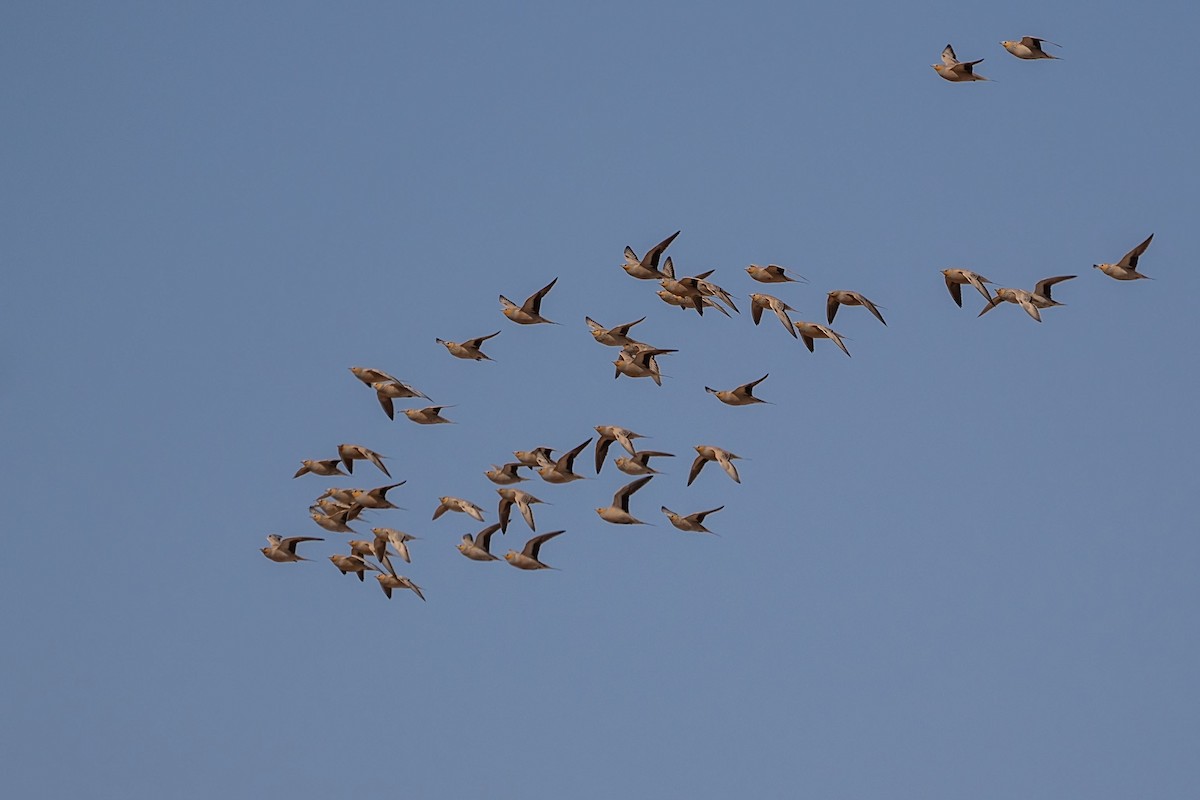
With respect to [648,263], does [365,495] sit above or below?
below

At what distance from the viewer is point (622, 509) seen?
202 ft

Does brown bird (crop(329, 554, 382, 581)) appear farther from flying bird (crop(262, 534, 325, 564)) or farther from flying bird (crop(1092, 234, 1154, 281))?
flying bird (crop(1092, 234, 1154, 281))

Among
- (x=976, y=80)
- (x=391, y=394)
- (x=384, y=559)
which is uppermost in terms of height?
(x=976, y=80)

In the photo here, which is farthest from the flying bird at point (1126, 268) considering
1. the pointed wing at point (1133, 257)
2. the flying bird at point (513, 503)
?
the flying bird at point (513, 503)

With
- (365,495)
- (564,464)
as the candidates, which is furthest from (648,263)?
(365,495)

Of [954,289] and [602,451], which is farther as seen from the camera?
[954,289]

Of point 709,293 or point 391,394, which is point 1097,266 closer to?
point 709,293

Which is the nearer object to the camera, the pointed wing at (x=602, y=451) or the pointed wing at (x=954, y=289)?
the pointed wing at (x=602, y=451)

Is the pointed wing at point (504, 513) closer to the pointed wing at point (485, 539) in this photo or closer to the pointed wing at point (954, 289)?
the pointed wing at point (485, 539)

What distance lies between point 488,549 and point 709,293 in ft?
30.1

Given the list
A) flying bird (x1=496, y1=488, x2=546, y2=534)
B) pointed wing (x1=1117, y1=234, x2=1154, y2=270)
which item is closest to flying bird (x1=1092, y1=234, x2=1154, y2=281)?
pointed wing (x1=1117, y1=234, x2=1154, y2=270)

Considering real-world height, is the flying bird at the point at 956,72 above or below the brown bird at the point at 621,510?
above

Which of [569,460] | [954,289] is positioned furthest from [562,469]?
[954,289]

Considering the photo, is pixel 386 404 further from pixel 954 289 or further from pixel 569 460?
pixel 954 289
